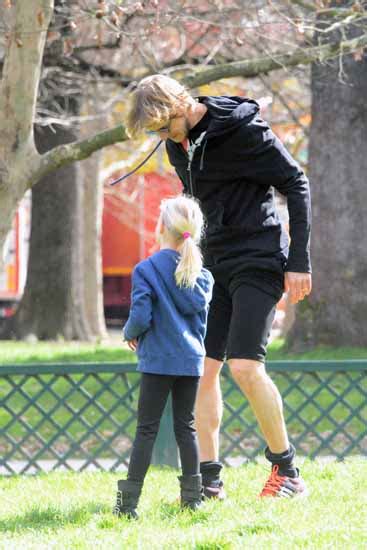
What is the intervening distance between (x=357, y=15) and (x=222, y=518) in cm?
463

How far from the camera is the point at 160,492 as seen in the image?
5457mm

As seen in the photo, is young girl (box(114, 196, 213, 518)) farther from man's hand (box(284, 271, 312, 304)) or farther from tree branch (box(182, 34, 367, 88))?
tree branch (box(182, 34, 367, 88))

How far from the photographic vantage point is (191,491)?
15.5 feet

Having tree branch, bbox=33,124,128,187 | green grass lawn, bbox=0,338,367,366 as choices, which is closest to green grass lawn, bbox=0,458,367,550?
tree branch, bbox=33,124,128,187

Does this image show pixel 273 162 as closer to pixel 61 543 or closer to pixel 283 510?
pixel 283 510

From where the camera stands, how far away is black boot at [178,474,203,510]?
4711mm

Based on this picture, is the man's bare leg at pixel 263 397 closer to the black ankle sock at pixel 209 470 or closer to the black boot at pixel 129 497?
the black ankle sock at pixel 209 470

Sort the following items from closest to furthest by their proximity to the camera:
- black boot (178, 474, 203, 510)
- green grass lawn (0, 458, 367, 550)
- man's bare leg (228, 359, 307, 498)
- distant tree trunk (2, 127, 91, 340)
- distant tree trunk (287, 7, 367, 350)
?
1. green grass lawn (0, 458, 367, 550)
2. black boot (178, 474, 203, 510)
3. man's bare leg (228, 359, 307, 498)
4. distant tree trunk (287, 7, 367, 350)
5. distant tree trunk (2, 127, 91, 340)

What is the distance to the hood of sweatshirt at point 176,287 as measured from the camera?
4645mm

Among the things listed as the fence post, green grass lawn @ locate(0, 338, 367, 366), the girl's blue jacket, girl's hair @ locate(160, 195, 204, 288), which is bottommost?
the fence post

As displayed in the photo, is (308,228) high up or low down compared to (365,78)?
down

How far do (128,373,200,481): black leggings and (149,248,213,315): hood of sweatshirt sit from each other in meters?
0.33

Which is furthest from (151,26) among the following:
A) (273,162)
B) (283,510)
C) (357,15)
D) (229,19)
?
(283,510)

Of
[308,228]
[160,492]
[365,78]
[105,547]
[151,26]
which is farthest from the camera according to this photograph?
[365,78]
